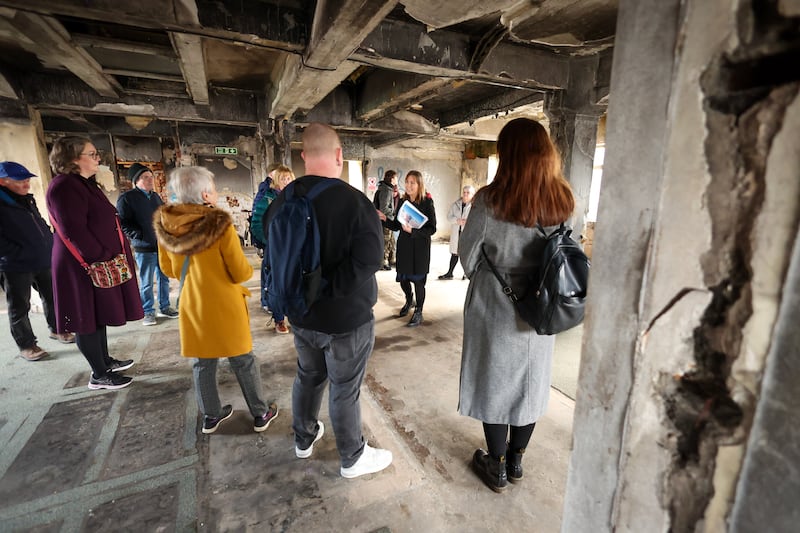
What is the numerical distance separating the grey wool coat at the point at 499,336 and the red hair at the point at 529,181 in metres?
0.06

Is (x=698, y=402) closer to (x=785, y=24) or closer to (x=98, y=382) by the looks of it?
(x=785, y=24)

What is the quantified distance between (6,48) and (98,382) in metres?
3.70

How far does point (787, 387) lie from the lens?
50 centimetres

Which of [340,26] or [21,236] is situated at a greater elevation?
[340,26]

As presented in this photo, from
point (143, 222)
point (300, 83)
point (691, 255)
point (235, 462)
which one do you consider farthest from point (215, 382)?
point (300, 83)

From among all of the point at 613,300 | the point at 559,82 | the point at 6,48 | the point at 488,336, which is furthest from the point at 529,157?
the point at 6,48

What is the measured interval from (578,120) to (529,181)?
9.42 feet

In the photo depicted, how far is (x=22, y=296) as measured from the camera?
10.1 feet

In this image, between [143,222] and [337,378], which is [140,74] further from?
[337,378]

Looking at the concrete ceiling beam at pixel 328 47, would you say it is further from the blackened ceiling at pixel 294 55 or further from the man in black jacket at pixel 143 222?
the man in black jacket at pixel 143 222

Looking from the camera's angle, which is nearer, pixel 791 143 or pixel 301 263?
pixel 791 143

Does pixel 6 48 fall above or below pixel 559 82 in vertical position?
above

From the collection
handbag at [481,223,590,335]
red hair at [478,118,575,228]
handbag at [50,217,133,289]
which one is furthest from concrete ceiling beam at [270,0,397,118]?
handbag at [50,217,133,289]

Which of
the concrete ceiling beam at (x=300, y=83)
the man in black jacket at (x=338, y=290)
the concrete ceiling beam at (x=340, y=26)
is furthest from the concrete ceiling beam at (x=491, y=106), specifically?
the man in black jacket at (x=338, y=290)
